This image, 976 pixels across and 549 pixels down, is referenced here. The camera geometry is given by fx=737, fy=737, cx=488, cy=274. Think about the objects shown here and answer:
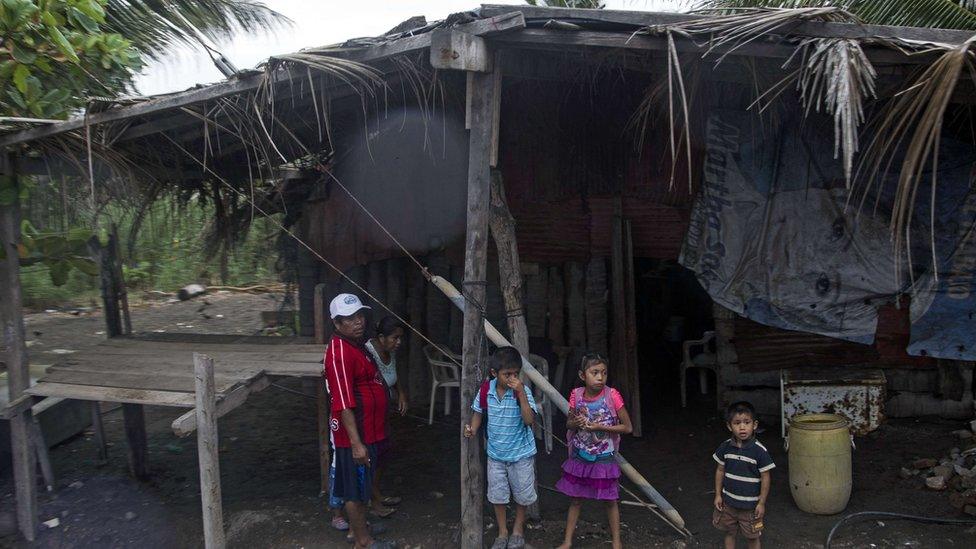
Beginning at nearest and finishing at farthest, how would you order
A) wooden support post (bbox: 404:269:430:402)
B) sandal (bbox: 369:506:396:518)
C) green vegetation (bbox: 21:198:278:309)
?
sandal (bbox: 369:506:396:518)
wooden support post (bbox: 404:269:430:402)
green vegetation (bbox: 21:198:278:309)

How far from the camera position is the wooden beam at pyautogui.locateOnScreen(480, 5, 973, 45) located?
3.60 meters

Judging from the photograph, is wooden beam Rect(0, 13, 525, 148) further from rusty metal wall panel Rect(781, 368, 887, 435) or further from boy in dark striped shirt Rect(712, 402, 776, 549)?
rusty metal wall panel Rect(781, 368, 887, 435)

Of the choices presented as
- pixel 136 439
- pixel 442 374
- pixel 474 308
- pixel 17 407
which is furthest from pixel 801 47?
pixel 136 439

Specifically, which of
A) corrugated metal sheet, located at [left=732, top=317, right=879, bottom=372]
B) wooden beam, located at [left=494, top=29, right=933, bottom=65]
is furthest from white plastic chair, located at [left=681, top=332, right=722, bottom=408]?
wooden beam, located at [left=494, top=29, right=933, bottom=65]

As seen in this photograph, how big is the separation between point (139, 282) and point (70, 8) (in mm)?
10823

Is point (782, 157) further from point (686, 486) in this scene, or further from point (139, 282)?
point (139, 282)

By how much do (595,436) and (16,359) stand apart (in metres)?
4.21

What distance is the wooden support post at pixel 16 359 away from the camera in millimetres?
5258

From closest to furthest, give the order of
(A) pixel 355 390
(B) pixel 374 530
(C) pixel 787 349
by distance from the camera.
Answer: (A) pixel 355 390, (B) pixel 374 530, (C) pixel 787 349

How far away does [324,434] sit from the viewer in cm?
534

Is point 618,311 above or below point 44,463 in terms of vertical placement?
above

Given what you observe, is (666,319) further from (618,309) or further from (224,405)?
(224,405)

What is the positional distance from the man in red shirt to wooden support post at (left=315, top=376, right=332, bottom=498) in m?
0.57

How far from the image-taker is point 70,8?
4840 millimetres
